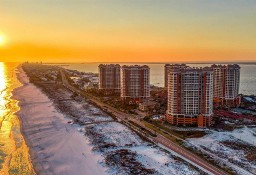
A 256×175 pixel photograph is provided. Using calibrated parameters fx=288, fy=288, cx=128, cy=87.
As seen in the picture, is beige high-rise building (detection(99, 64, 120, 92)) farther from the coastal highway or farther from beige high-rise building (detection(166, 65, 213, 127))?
beige high-rise building (detection(166, 65, 213, 127))

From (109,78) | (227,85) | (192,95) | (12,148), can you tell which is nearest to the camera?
(12,148)

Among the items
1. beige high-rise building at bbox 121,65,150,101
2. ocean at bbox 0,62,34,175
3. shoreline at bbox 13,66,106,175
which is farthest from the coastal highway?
ocean at bbox 0,62,34,175

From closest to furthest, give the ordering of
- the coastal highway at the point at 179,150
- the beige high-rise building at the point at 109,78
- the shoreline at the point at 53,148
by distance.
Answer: the coastal highway at the point at 179,150 < the shoreline at the point at 53,148 < the beige high-rise building at the point at 109,78

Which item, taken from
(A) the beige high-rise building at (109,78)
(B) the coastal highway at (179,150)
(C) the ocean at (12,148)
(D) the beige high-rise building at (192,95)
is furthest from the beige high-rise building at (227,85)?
(C) the ocean at (12,148)

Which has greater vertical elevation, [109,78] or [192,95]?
[109,78]

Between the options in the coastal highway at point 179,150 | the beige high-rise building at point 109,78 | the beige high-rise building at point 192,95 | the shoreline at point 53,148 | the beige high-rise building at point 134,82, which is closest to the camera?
the coastal highway at point 179,150

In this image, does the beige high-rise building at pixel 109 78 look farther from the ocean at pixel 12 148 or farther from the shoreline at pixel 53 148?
the ocean at pixel 12 148

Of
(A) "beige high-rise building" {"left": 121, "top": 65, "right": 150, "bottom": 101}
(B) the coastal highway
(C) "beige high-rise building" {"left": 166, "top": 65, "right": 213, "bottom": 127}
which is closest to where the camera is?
(B) the coastal highway

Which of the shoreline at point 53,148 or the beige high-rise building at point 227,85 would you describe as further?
the beige high-rise building at point 227,85

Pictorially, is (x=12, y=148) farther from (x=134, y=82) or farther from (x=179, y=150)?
(x=134, y=82)

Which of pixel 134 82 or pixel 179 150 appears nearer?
pixel 179 150

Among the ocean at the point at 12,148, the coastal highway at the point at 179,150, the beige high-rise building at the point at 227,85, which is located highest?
the beige high-rise building at the point at 227,85

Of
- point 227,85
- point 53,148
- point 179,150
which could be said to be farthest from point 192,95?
point 53,148
